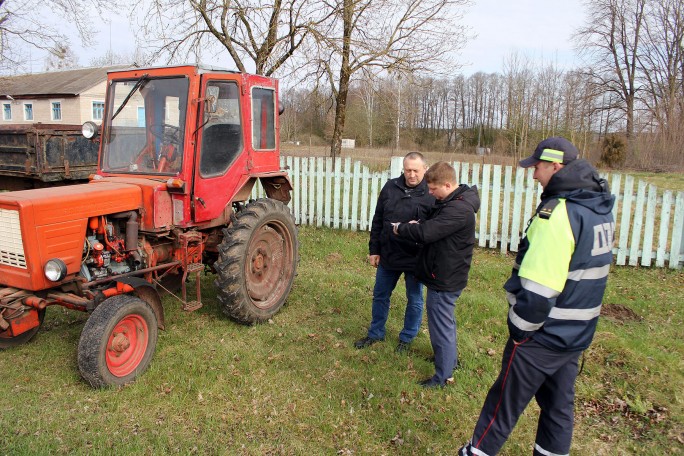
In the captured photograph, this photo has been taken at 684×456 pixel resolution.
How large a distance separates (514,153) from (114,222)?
1426cm

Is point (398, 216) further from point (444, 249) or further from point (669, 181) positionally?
point (669, 181)

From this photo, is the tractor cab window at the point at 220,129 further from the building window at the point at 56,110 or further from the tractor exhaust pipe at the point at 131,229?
the building window at the point at 56,110

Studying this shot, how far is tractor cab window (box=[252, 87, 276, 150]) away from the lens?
539cm

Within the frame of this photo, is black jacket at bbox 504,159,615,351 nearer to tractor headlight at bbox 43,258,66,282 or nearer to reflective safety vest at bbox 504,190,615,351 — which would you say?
reflective safety vest at bbox 504,190,615,351

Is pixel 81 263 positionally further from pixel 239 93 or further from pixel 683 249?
pixel 683 249

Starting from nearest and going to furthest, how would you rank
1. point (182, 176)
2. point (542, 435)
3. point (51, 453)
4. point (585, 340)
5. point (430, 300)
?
point (585, 340), point (542, 435), point (51, 453), point (430, 300), point (182, 176)

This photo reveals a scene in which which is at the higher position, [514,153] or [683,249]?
[514,153]

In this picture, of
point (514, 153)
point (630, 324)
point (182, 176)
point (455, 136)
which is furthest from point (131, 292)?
point (455, 136)

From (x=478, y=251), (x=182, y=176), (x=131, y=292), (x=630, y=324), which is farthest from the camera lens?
(x=478, y=251)

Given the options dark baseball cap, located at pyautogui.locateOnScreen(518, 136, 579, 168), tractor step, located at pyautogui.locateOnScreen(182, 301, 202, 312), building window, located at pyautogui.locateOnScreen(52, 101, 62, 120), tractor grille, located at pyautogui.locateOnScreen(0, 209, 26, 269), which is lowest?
tractor step, located at pyautogui.locateOnScreen(182, 301, 202, 312)

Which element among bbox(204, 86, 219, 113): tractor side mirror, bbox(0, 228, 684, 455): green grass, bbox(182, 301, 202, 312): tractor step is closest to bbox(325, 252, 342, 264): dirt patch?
bbox(0, 228, 684, 455): green grass

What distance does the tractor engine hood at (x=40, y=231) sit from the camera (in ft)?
12.3

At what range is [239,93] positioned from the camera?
16.8ft

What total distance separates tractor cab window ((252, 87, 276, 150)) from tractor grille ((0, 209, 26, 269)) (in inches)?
95.4
